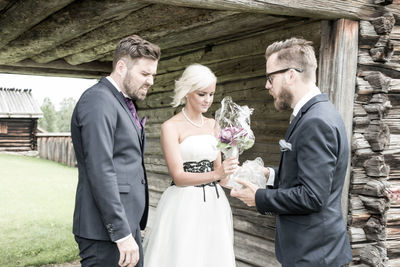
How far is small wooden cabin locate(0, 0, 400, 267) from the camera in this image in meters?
3.91

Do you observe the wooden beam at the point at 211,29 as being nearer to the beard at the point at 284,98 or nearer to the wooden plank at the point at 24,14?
the wooden plank at the point at 24,14

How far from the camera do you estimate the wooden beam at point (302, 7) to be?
3.32 m

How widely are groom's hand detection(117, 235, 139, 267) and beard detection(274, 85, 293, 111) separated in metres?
1.32

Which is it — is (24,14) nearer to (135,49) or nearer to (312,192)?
(135,49)

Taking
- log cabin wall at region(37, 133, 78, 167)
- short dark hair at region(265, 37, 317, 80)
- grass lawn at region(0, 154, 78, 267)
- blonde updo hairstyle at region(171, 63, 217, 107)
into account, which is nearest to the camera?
short dark hair at region(265, 37, 317, 80)

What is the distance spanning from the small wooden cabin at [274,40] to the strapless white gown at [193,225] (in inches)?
44.6

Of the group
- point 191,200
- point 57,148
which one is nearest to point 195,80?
point 191,200

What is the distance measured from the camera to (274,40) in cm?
480

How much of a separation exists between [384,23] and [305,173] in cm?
219

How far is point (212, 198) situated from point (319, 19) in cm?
205

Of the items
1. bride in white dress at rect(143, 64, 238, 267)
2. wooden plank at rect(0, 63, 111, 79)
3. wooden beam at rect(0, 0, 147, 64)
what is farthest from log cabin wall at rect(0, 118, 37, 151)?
bride in white dress at rect(143, 64, 238, 267)

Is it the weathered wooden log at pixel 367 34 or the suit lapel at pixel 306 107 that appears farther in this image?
the weathered wooden log at pixel 367 34

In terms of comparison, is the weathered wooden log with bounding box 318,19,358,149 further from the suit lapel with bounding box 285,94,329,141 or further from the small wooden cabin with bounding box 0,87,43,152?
the small wooden cabin with bounding box 0,87,43,152

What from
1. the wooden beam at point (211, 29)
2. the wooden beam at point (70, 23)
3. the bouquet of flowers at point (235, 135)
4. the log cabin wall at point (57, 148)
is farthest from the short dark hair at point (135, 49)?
the log cabin wall at point (57, 148)
